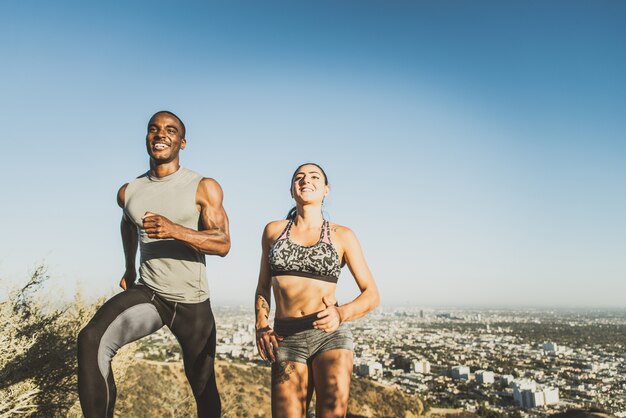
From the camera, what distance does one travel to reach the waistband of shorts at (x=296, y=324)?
2.62 metres

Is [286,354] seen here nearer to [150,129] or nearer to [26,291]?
[150,129]

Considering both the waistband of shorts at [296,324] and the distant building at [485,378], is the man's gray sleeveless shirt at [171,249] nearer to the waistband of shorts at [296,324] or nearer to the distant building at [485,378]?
the waistband of shorts at [296,324]

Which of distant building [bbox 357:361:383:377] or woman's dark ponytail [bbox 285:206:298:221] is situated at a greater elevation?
woman's dark ponytail [bbox 285:206:298:221]

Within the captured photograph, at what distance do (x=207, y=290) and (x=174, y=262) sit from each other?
32cm

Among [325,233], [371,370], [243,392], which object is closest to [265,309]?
[325,233]

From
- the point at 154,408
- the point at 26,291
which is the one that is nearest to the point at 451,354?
the point at 154,408

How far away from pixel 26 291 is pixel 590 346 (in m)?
74.7

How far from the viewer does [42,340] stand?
672 centimetres

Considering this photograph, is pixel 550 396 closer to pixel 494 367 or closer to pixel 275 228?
pixel 494 367

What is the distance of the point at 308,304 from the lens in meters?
2.66

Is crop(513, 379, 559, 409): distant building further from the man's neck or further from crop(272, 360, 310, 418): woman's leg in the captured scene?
the man's neck

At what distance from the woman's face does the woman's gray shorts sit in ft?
2.73

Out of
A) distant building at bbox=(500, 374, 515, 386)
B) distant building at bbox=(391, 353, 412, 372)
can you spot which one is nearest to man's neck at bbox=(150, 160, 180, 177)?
distant building at bbox=(500, 374, 515, 386)

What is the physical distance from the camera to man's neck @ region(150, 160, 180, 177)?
10.1 ft
